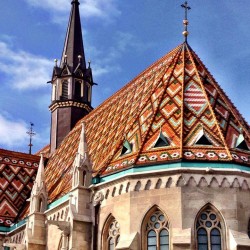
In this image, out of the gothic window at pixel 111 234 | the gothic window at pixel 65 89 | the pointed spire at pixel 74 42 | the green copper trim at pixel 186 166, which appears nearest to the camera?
the green copper trim at pixel 186 166

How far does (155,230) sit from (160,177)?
1.60 meters

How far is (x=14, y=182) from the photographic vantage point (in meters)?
31.3

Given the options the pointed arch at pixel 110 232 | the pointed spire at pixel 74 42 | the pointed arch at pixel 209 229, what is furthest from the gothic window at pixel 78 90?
the pointed arch at pixel 209 229

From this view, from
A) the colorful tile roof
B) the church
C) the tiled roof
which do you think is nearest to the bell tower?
the colorful tile roof

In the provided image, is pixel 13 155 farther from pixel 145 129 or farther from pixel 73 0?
pixel 145 129

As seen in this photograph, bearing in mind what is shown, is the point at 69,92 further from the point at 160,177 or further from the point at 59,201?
the point at 160,177

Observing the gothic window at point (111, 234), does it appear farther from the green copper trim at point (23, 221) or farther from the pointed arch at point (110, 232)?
the green copper trim at point (23, 221)

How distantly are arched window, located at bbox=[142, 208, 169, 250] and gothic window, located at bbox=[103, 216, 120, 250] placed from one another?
1131mm

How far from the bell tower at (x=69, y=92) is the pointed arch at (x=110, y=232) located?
13.7 metres

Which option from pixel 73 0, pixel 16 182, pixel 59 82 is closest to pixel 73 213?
pixel 16 182

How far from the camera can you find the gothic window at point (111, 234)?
65.4 ft

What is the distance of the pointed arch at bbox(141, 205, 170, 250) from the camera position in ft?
61.7

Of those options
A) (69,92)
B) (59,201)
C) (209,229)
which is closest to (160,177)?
(209,229)

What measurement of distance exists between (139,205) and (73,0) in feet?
68.4
